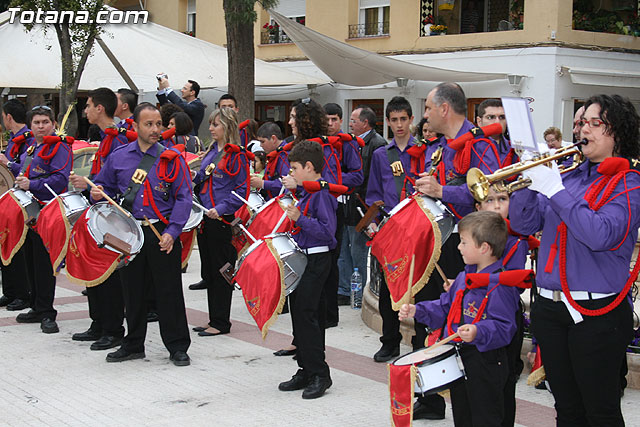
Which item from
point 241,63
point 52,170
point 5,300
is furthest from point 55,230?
point 241,63

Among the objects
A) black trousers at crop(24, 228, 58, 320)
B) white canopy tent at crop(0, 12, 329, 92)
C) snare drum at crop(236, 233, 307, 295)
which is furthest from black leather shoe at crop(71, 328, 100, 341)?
white canopy tent at crop(0, 12, 329, 92)

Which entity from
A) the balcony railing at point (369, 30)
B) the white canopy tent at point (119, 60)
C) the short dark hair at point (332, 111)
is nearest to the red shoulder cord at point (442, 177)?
the short dark hair at point (332, 111)

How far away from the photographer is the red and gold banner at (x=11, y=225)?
7.99 meters

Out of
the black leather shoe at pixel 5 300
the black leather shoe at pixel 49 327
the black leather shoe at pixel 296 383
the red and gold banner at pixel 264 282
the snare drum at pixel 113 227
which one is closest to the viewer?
the red and gold banner at pixel 264 282

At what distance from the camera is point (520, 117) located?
11.8ft

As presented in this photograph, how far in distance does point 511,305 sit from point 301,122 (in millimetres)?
3238

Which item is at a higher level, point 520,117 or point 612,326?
point 520,117

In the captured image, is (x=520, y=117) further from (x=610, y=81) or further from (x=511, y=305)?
(x=610, y=81)

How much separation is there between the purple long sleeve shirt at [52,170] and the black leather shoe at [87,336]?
1.35 meters

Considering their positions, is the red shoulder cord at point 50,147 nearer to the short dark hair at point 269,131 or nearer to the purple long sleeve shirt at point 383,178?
the short dark hair at point 269,131

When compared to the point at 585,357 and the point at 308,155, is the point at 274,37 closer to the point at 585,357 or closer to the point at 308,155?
the point at 308,155

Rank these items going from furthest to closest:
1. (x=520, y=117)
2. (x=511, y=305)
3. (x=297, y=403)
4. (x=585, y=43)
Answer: (x=585, y=43), (x=297, y=403), (x=511, y=305), (x=520, y=117)

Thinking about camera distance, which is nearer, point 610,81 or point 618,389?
point 618,389

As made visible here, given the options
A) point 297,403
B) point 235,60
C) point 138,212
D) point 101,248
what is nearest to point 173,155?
point 138,212
